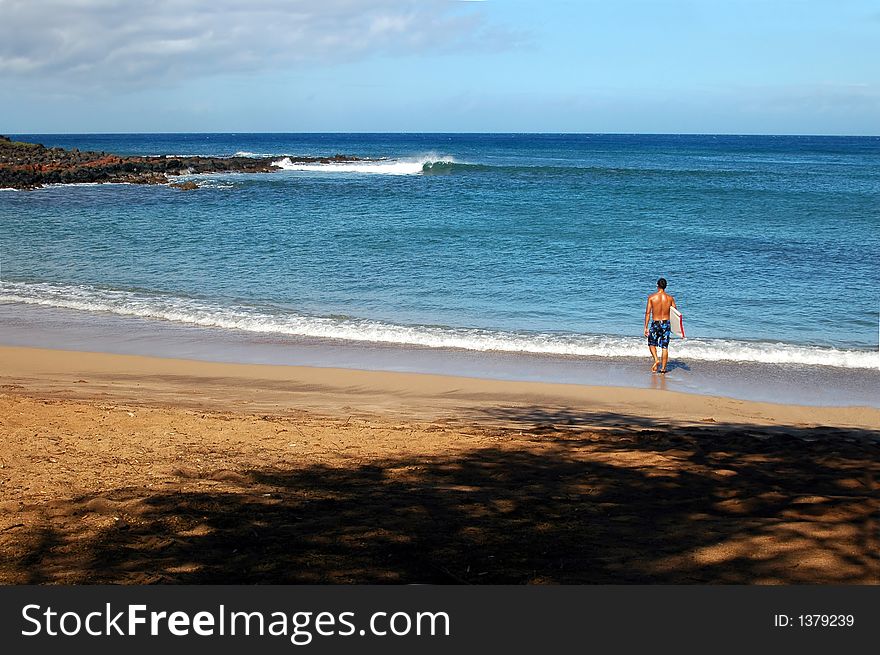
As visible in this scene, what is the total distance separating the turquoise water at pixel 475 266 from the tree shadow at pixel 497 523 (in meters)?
6.49

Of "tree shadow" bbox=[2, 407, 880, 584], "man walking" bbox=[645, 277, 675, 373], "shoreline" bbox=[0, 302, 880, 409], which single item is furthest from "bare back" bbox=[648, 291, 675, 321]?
"tree shadow" bbox=[2, 407, 880, 584]

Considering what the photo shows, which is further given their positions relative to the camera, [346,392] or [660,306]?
[660,306]

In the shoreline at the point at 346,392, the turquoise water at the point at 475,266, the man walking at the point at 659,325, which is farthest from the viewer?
the turquoise water at the point at 475,266

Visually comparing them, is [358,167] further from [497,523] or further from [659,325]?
[497,523]

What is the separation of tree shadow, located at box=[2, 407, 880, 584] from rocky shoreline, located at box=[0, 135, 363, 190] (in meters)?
41.6

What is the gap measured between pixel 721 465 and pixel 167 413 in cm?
574

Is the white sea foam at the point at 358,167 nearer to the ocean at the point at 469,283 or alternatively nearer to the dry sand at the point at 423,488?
the ocean at the point at 469,283

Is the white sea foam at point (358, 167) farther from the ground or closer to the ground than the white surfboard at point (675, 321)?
farther from the ground

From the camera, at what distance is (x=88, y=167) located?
5238 centimetres

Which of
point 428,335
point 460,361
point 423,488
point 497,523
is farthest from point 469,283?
point 497,523

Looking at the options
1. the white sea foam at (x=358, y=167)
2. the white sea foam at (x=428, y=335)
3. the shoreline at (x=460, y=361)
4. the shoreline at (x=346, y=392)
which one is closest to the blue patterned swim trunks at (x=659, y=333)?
the shoreline at (x=460, y=361)

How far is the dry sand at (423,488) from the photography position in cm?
483

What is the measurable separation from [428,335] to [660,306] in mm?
4106

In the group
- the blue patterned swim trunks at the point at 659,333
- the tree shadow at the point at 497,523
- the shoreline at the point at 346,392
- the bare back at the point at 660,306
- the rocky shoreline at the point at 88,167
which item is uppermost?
the rocky shoreline at the point at 88,167
